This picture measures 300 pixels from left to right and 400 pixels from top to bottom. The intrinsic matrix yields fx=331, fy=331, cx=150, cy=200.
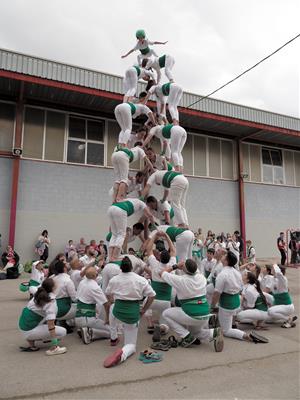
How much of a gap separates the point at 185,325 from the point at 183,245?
1.63m

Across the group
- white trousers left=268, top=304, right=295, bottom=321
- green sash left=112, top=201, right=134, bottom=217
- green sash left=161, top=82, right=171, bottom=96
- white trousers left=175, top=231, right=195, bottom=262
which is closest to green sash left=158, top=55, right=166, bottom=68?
green sash left=161, top=82, right=171, bottom=96

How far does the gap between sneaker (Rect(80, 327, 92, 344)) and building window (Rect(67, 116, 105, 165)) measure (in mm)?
10335

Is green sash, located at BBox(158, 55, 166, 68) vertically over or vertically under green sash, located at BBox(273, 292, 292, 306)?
A: over

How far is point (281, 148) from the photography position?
→ 20141mm

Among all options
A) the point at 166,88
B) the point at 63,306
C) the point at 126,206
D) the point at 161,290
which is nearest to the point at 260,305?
the point at 161,290

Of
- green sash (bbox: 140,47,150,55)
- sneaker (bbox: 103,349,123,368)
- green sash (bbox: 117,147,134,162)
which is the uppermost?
green sash (bbox: 140,47,150,55)

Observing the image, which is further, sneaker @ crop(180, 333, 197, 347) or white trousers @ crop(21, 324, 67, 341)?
sneaker @ crop(180, 333, 197, 347)

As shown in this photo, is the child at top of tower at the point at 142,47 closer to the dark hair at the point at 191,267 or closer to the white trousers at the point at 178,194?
the white trousers at the point at 178,194

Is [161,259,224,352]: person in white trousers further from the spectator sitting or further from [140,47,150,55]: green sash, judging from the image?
the spectator sitting

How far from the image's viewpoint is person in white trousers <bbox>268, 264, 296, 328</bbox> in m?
6.04

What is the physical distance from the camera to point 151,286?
5645 millimetres

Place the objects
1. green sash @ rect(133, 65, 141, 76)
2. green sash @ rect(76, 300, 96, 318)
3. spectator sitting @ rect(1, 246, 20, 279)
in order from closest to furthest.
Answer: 1. green sash @ rect(76, 300, 96, 318)
2. green sash @ rect(133, 65, 141, 76)
3. spectator sitting @ rect(1, 246, 20, 279)

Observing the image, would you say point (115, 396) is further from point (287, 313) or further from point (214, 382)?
point (287, 313)

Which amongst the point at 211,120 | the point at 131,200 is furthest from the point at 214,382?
the point at 211,120
